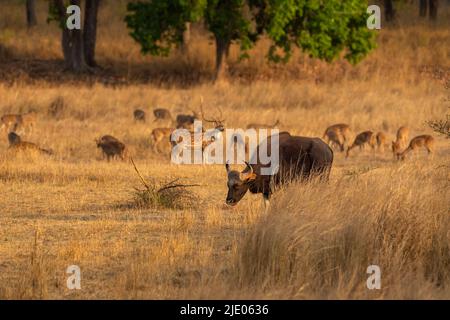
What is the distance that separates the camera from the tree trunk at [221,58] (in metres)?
34.0

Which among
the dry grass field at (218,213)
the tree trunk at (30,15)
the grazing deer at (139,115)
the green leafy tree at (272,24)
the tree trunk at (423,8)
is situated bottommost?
the dry grass field at (218,213)

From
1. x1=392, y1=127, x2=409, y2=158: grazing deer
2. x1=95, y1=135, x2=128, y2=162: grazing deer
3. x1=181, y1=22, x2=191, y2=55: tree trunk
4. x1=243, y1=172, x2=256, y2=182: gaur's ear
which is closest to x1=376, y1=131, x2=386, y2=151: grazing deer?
x1=392, y1=127, x2=409, y2=158: grazing deer

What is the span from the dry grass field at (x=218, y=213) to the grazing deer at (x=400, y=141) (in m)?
0.38

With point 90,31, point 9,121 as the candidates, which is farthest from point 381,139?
point 90,31

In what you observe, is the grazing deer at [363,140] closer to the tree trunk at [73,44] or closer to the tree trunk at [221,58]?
the tree trunk at [221,58]

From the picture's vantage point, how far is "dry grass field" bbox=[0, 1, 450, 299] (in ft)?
30.8

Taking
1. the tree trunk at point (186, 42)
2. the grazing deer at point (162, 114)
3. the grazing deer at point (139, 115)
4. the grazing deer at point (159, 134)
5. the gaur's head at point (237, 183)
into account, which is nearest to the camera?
the gaur's head at point (237, 183)

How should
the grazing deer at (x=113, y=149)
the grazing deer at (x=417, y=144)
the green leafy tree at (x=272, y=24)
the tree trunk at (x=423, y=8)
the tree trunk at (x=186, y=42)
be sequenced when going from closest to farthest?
the grazing deer at (x=113, y=149), the grazing deer at (x=417, y=144), the green leafy tree at (x=272, y=24), the tree trunk at (x=186, y=42), the tree trunk at (x=423, y=8)

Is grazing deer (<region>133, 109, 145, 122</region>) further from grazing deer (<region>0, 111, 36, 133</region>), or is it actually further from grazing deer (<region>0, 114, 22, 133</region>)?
grazing deer (<region>0, 114, 22, 133</region>)

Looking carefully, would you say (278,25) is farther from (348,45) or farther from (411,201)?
(411,201)

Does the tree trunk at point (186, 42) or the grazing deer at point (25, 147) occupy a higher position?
the tree trunk at point (186, 42)

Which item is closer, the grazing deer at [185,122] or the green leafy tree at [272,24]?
the grazing deer at [185,122]

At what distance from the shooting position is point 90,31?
36.4 m

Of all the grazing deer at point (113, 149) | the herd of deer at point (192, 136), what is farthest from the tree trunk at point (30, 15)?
the grazing deer at point (113, 149)
